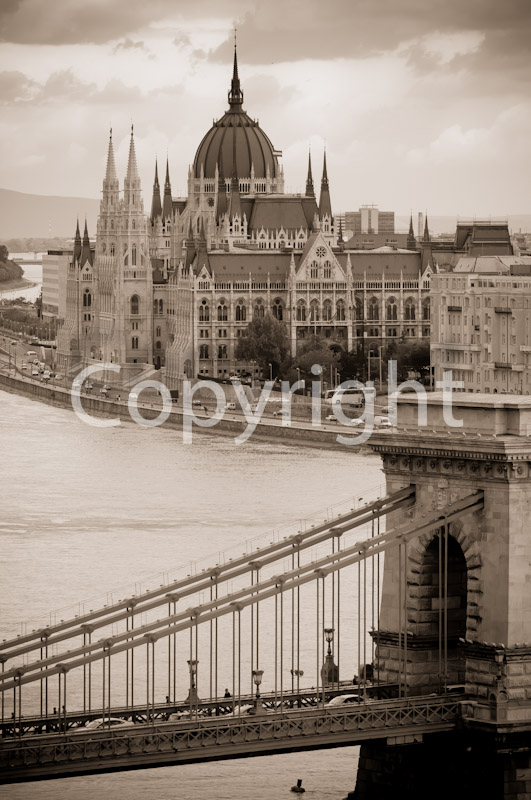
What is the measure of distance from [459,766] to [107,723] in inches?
80.0

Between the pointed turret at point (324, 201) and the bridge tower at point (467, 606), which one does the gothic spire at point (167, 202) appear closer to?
the pointed turret at point (324, 201)

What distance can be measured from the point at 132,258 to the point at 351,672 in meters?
47.8

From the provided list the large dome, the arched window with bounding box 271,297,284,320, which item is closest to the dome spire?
the large dome

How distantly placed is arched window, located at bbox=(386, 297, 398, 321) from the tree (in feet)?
12.2

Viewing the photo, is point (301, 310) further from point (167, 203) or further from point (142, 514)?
point (142, 514)

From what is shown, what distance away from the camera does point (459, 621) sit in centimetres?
1543

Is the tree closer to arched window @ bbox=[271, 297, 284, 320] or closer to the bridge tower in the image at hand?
arched window @ bbox=[271, 297, 284, 320]

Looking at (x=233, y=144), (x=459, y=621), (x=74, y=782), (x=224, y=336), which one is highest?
(x=233, y=144)

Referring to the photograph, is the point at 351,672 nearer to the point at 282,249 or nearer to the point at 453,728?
the point at 453,728

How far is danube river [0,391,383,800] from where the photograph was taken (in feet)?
55.0

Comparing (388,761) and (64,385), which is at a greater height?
(64,385)

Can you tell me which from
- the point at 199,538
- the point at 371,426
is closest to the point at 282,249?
the point at 371,426

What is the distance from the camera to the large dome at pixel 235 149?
71.5m

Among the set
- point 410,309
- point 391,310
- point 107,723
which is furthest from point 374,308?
point 107,723
